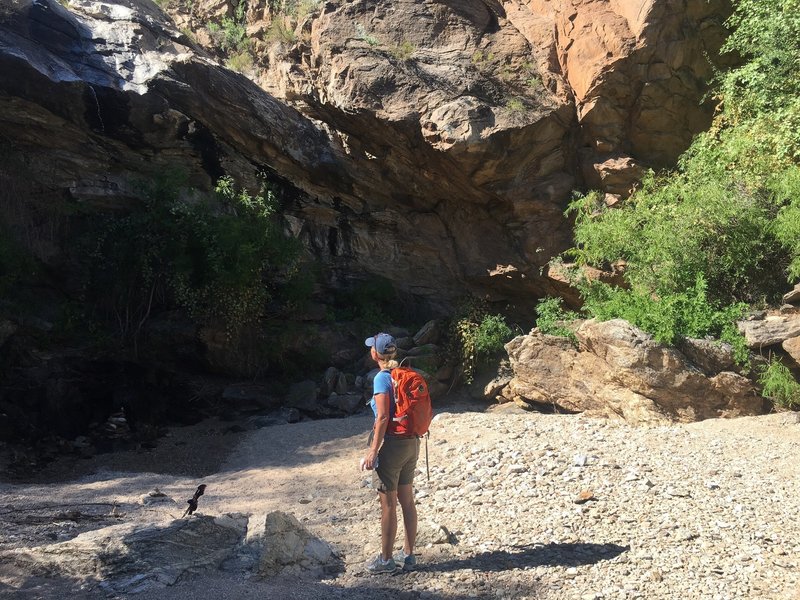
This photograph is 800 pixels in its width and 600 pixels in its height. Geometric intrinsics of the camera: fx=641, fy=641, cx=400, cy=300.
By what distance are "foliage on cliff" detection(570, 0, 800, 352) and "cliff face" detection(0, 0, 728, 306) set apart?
80 centimetres

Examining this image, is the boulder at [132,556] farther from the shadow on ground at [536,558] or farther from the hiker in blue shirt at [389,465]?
the shadow on ground at [536,558]

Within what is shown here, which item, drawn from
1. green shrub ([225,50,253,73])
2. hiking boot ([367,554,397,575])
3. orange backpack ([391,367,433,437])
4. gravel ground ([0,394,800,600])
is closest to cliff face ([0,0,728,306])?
green shrub ([225,50,253,73])

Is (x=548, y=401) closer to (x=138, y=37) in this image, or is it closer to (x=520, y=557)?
(x=520, y=557)

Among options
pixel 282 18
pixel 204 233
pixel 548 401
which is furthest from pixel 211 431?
pixel 282 18

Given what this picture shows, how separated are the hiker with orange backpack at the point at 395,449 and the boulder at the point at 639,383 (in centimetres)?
406

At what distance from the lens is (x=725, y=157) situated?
934 cm

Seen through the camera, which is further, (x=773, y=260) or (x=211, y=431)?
(x=211, y=431)

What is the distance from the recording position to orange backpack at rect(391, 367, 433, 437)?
3.61 meters

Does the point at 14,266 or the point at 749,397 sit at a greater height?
the point at 14,266

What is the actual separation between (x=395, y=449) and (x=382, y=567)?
675 mm

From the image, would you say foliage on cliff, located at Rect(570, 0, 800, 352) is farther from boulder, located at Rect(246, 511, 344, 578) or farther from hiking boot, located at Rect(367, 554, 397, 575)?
boulder, located at Rect(246, 511, 344, 578)

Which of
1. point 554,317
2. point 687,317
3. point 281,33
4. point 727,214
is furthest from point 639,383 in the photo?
point 281,33

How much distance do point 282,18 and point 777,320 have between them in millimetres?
10344

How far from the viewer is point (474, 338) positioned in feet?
35.4
